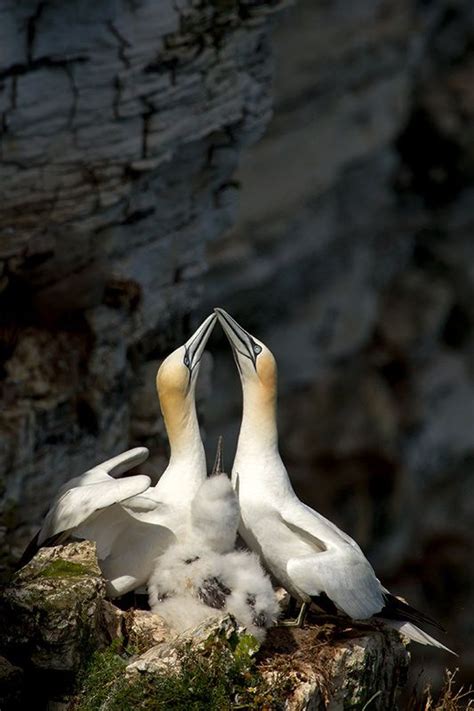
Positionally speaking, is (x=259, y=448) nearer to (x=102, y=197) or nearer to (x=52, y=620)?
(x=52, y=620)

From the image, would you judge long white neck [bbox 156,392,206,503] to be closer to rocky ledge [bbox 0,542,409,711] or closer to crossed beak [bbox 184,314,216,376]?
crossed beak [bbox 184,314,216,376]

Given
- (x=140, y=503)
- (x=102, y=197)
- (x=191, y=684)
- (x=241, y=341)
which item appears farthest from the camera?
(x=102, y=197)

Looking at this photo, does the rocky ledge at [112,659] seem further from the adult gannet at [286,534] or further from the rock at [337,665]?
the adult gannet at [286,534]

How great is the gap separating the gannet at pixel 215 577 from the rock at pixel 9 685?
95 centimetres

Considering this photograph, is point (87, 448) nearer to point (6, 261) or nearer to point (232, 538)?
point (6, 261)

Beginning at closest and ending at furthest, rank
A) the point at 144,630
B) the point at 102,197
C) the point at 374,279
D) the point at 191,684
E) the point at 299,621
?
the point at 191,684 → the point at 144,630 → the point at 299,621 → the point at 102,197 → the point at 374,279

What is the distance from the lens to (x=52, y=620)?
6398mm

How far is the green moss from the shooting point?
6719 millimetres

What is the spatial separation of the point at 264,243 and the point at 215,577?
11.9m

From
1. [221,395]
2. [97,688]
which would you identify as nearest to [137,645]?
[97,688]

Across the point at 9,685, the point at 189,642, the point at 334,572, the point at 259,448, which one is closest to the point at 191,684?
the point at 189,642

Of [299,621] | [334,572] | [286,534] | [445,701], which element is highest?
[286,534]

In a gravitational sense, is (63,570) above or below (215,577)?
above

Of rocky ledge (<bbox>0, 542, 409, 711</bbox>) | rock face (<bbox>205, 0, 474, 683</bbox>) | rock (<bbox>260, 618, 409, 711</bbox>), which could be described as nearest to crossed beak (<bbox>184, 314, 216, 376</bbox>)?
rocky ledge (<bbox>0, 542, 409, 711</bbox>)
